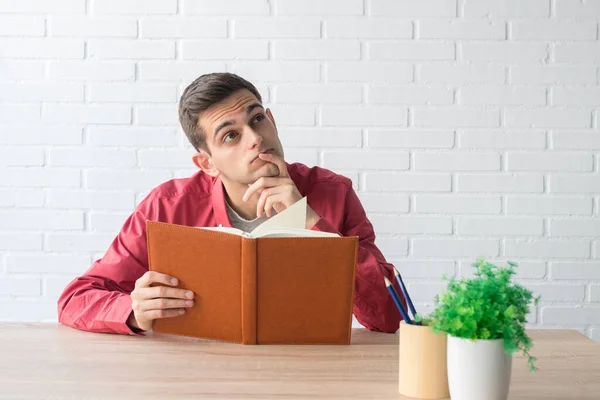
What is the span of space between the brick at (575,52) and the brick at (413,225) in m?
0.73

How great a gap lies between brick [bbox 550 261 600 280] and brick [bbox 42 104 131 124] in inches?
66.0

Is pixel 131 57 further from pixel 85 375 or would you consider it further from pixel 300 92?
pixel 85 375

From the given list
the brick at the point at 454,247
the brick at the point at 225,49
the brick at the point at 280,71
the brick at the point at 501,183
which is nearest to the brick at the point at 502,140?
the brick at the point at 501,183

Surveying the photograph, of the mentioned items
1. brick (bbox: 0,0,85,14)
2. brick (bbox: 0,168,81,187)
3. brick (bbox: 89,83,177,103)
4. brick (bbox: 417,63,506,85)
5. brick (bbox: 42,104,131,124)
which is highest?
brick (bbox: 0,0,85,14)

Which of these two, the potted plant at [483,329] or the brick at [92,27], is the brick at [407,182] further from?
the potted plant at [483,329]

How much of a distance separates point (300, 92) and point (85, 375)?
1755mm

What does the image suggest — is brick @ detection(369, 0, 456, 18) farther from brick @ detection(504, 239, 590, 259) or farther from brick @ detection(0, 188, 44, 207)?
brick @ detection(0, 188, 44, 207)

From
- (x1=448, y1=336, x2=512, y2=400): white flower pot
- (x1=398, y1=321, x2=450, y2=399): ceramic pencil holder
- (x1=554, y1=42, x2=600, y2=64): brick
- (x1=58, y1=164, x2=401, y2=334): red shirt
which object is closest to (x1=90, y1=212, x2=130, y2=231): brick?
(x1=58, y1=164, x2=401, y2=334): red shirt

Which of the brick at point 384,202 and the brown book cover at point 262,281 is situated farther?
the brick at point 384,202

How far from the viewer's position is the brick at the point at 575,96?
2.90 meters

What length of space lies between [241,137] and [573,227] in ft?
4.89

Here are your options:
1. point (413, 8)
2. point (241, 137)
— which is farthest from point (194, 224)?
point (413, 8)

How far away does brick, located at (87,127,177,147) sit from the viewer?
2.89 meters

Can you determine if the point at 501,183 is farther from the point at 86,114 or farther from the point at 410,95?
the point at 86,114
